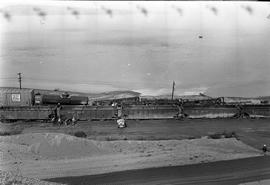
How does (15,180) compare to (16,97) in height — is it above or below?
below

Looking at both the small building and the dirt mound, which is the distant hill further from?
the dirt mound

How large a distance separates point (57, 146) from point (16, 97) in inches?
228

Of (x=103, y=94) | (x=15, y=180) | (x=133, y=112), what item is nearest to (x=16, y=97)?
(x=103, y=94)

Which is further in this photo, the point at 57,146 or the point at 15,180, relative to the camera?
the point at 57,146

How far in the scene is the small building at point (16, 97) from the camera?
702 inches

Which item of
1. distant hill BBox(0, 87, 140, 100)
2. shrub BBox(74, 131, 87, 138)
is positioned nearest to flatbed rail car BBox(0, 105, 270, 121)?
distant hill BBox(0, 87, 140, 100)

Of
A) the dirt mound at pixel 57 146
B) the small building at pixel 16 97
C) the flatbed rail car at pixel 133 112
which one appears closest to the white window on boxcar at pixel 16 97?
the small building at pixel 16 97

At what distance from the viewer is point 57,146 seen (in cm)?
1370

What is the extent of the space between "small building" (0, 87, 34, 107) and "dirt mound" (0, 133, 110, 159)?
3.95 meters

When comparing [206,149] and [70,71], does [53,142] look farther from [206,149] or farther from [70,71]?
[206,149]

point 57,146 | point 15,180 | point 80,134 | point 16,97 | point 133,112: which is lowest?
point 15,180

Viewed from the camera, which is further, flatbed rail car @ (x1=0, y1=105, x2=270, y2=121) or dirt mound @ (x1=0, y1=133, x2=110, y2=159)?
flatbed rail car @ (x1=0, y1=105, x2=270, y2=121)

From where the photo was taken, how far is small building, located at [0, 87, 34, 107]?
58.5 feet

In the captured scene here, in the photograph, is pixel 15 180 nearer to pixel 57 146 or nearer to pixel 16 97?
pixel 57 146
